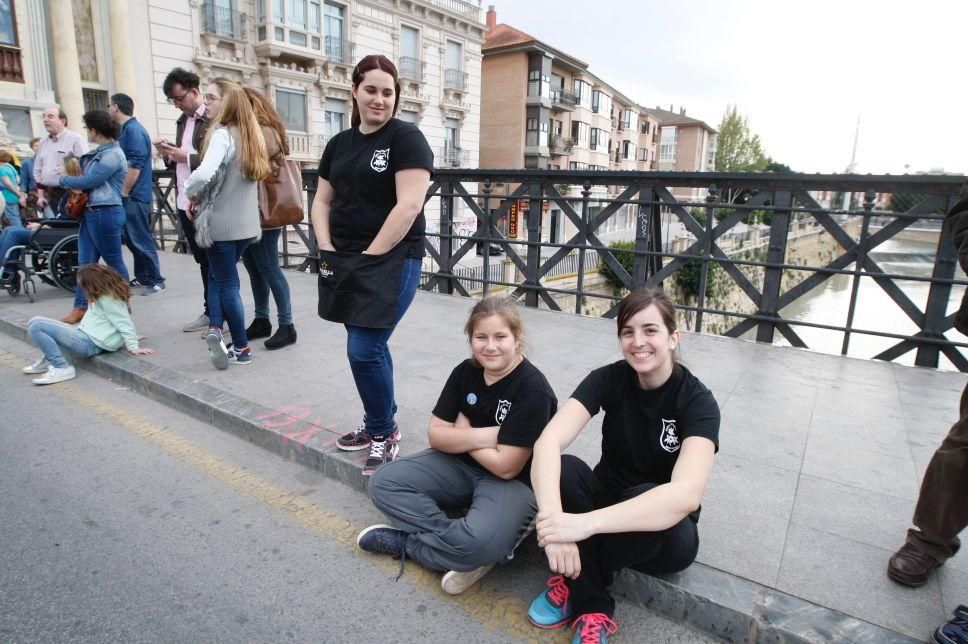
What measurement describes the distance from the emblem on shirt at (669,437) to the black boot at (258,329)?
3.84 m

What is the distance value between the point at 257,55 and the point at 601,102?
33851 millimetres

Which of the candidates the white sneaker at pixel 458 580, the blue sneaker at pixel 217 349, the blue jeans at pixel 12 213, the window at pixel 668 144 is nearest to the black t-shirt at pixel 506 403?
the white sneaker at pixel 458 580

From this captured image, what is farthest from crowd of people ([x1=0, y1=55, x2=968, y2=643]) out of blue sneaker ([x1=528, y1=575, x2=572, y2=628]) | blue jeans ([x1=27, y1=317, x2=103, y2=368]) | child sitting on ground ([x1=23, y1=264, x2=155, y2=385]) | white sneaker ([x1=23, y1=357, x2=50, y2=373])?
white sneaker ([x1=23, y1=357, x2=50, y2=373])

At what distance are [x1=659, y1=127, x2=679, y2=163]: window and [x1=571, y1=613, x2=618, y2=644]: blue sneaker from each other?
8194 centimetres

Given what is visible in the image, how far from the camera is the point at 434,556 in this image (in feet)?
7.18

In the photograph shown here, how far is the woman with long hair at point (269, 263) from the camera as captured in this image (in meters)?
4.37

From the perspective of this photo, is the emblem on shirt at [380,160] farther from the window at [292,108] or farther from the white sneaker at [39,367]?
the window at [292,108]

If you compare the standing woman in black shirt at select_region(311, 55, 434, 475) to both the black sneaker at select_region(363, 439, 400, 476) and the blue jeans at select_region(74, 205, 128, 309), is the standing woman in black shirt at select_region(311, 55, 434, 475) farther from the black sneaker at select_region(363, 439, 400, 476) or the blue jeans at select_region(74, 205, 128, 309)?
the blue jeans at select_region(74, 205, 128, 309)

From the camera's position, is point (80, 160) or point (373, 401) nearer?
point (373, 401)

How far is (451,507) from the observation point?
2.53 metres

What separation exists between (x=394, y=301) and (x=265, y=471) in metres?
1.15

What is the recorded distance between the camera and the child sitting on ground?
4219 millimetres

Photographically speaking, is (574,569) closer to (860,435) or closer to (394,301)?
(394,301)

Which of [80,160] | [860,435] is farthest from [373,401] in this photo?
[80,160]
